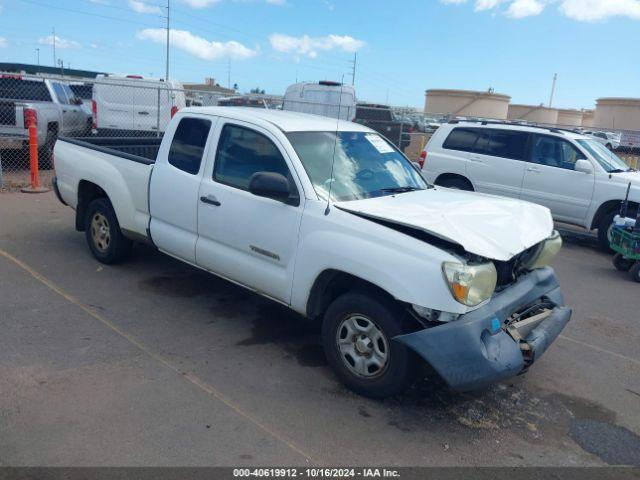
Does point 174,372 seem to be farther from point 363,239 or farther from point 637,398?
point 637,398

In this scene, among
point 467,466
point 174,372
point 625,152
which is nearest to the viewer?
point 467,466

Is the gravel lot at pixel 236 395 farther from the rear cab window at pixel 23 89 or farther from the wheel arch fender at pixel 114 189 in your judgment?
the rear cab window at pixel 23 89

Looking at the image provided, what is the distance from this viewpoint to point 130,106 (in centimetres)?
1370

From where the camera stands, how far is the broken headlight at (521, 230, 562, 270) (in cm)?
436

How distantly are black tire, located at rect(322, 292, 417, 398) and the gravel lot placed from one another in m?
0.13

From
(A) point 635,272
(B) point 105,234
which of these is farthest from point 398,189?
(A) point 635,272

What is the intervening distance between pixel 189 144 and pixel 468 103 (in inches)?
1301

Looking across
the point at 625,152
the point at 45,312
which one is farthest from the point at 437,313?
the point at 625,152

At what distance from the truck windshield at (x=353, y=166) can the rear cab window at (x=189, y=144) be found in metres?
1.00

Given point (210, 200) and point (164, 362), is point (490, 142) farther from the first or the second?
point (164, 362)

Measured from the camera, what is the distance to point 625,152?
83.7ft

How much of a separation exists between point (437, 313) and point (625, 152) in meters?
A: 26.0

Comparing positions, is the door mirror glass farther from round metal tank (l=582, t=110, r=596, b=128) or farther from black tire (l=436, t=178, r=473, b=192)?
round metal tank (l=582, t=110, r=596, b=128)

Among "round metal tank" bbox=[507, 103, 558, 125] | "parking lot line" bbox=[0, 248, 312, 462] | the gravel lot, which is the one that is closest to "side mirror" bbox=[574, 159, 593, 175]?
the gravel lot
